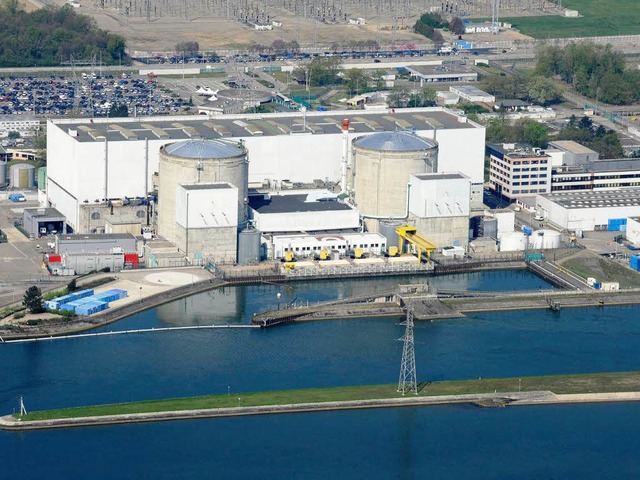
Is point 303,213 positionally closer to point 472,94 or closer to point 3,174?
point 3,174

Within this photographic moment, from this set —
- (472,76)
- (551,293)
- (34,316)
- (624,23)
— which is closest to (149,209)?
(34,316)

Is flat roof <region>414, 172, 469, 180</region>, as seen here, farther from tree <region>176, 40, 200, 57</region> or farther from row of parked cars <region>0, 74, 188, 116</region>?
tree <region>176, 40, 200, 57</region>

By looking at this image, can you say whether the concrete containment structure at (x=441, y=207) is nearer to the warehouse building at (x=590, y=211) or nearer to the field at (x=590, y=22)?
the warehouse building at (x=590, y=211)

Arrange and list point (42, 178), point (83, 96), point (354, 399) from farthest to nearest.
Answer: point (83, 96), point (42, 178), point (354, 399)

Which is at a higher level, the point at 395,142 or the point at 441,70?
the point at 441,70

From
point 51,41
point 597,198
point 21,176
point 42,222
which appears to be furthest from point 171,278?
point 51,41

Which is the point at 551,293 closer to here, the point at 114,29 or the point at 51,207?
the point at 51,207

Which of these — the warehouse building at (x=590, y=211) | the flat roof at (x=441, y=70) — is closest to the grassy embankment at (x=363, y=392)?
the warehouse building at (x=590, y=211)
